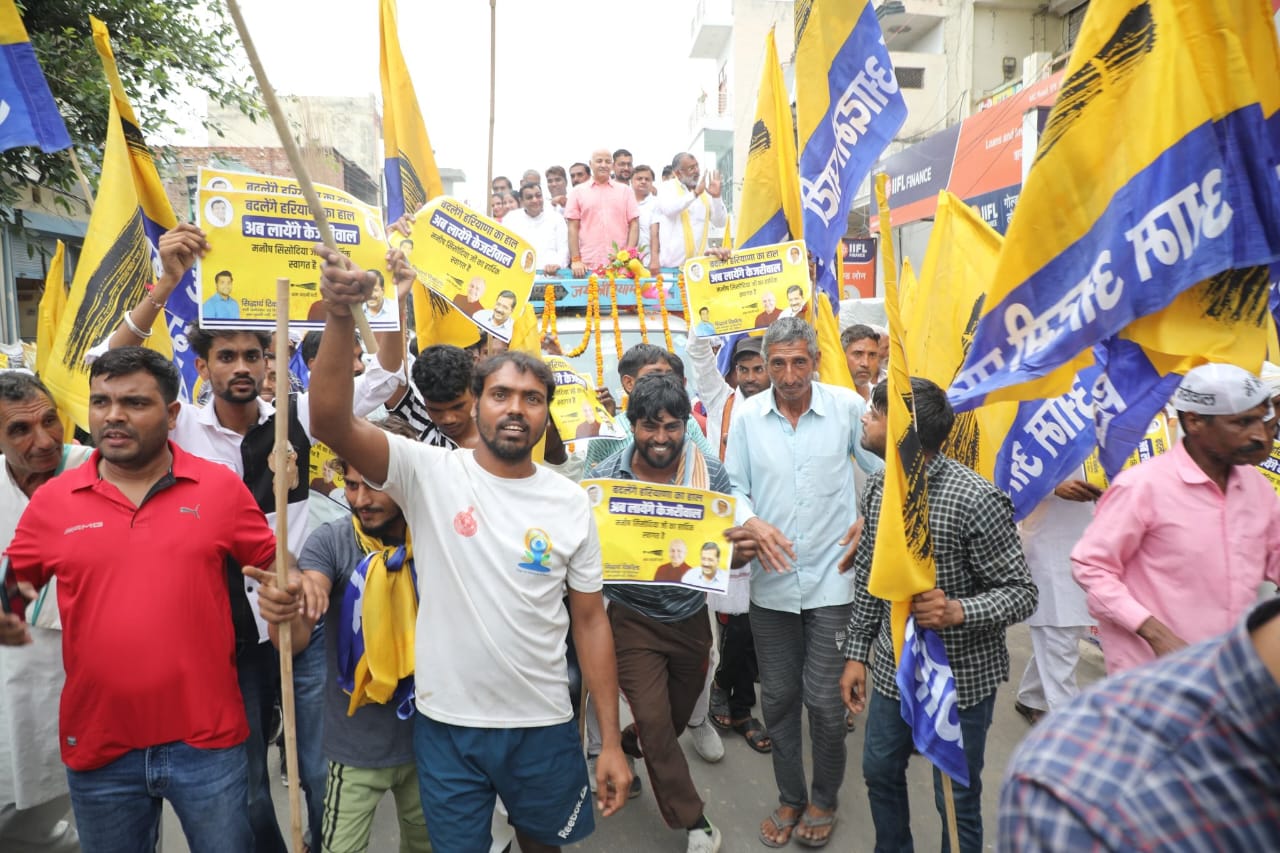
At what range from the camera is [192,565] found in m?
2.14

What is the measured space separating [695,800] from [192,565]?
6.90ft

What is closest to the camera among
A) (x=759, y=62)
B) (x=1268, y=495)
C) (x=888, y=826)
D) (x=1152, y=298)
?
(x=1152, y=298)

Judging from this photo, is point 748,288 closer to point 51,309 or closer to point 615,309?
point 615,309

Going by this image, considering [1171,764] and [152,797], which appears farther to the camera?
[152,797]

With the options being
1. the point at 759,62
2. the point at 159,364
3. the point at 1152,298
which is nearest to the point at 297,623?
the point at 159,364

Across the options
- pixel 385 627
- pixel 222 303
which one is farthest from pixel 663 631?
pixel 222 303

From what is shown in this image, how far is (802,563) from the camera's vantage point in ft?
10.7

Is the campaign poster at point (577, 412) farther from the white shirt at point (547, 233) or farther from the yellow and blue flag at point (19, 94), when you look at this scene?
the white shirt at point (547, 233)

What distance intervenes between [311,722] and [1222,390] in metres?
3.21

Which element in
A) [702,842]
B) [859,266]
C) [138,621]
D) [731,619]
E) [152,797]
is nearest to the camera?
[138,621]

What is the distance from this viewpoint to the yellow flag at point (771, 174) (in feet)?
16.0

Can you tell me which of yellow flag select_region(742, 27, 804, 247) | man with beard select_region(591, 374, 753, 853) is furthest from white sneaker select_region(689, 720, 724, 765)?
yellow flag select_region(742, 27, 804, 247)

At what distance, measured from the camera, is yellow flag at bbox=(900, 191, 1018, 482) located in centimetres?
370

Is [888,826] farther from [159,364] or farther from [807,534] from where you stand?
[159,364]
